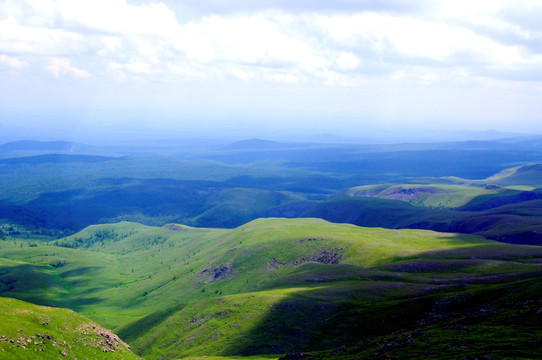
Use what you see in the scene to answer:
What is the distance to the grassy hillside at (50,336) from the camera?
5194 cm

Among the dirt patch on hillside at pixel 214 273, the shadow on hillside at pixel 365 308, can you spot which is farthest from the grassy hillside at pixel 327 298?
the dirt patch on hillside at pixel 214 273

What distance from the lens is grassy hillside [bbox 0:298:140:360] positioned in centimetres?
5194

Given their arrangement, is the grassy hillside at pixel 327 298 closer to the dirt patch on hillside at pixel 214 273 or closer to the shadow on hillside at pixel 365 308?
the shadow on hillside at pixel 365 308

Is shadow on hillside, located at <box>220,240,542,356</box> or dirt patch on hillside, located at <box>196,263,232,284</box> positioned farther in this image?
dirt patch on hillside, located at <box>196,263,232,284</box>

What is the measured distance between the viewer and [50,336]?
5825cm

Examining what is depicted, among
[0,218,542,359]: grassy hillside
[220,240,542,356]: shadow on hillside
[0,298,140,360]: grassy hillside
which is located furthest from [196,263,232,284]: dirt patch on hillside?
[0,298,140,360]: grassy hillside

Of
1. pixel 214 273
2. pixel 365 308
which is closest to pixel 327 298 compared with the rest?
pixel 365 308

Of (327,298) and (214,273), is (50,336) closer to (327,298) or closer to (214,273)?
(327,298)

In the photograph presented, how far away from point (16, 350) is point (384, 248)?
4763 inches

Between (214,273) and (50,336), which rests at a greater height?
(50,336)

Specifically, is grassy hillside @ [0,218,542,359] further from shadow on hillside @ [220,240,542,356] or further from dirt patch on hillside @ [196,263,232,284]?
dirt patch on hillside @ [196,263,232,284]

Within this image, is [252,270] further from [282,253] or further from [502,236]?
[502,236]

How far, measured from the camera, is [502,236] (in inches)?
7308

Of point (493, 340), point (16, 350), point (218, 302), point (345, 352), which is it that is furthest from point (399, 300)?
point (16, 350)
